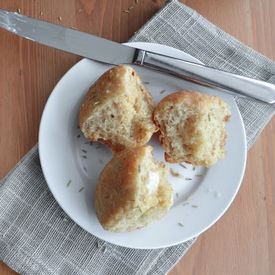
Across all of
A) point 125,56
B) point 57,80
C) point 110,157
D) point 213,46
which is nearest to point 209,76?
point 213,46

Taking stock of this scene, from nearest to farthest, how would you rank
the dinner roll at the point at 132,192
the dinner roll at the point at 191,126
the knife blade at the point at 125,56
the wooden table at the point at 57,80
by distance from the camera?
1. the dinner roll at the point at 132,192
2. the dinner roll at the point at 191,126
3. the knife blade at the point at 125,56
4. the wooden table at the point at 57,80

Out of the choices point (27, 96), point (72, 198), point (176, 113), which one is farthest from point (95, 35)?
point (72, 198)

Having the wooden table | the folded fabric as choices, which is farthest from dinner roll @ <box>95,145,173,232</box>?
the folded fabric

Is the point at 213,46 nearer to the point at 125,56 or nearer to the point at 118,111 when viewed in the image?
the point at 125,56

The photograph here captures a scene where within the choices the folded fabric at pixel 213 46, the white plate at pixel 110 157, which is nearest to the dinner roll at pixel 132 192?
the white plate at pixel 110 157

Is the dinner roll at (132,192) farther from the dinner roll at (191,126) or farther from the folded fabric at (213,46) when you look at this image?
the folded fabric at (213,46)

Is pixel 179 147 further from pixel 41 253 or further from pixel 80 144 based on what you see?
pixel 41 253
